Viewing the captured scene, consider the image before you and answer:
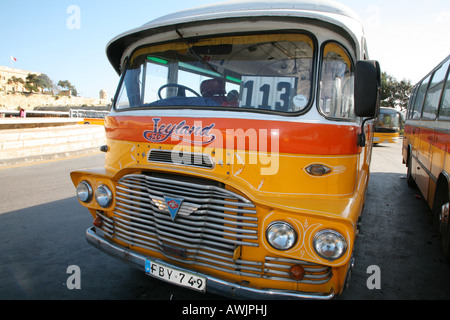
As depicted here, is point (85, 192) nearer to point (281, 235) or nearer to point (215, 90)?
point (215, 90)

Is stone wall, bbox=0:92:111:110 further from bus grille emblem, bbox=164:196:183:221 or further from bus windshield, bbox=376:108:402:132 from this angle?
bus grille emblem, bbox=164:196:183:221

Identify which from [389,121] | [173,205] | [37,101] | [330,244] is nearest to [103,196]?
[173,205]

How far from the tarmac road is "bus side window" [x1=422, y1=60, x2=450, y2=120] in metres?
1.84

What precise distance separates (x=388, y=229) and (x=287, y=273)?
3.40 m

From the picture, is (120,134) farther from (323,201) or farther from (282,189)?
(323,201)

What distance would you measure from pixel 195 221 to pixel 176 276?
430 millimetres

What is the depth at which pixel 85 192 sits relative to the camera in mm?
2922

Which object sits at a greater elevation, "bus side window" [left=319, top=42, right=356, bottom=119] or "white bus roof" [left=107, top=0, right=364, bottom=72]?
"white bus roof" [left=107, top=0, right=364, bottom=72]

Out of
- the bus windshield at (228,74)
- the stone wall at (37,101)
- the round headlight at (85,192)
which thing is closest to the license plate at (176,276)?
the round headlight at (85,192)

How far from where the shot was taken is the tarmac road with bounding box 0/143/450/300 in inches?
114

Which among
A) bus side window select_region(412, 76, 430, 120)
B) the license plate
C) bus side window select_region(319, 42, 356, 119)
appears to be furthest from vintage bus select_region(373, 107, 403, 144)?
the license plate

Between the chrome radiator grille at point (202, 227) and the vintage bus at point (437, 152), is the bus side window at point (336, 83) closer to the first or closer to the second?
the chrome radiator grille at point (202, 227)
